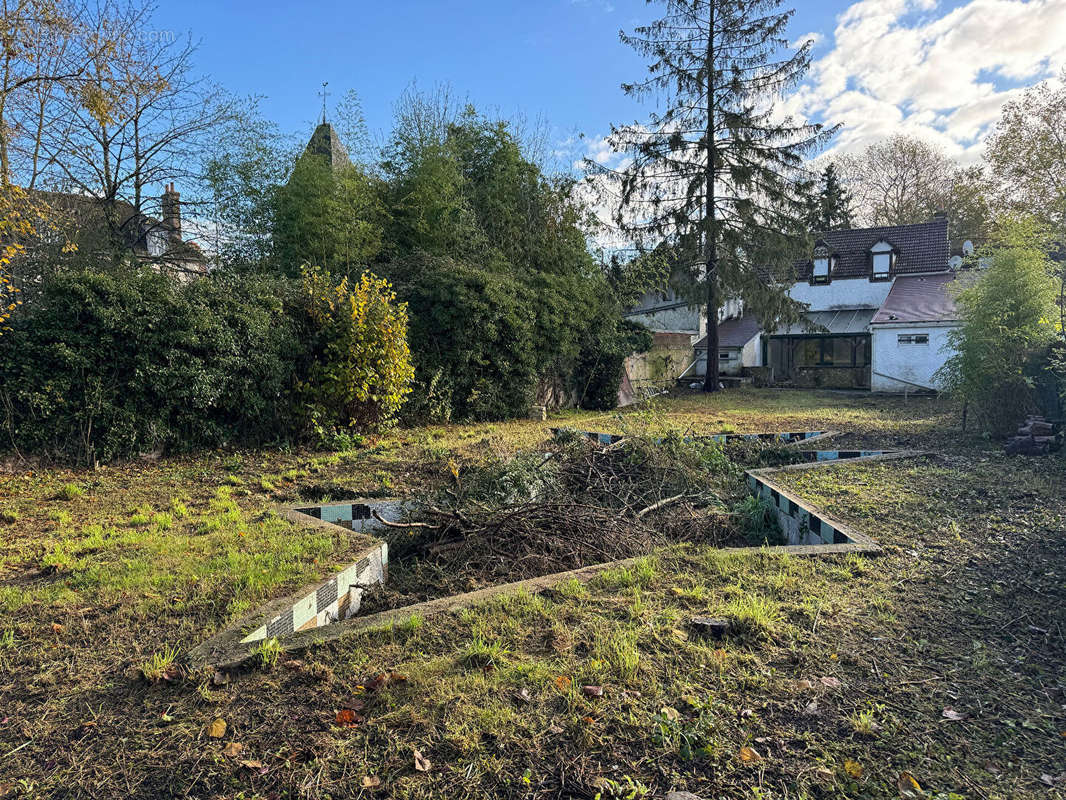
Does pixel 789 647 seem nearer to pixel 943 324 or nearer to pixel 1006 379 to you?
pixel 1006 379

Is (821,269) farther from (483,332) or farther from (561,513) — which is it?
(561,513)

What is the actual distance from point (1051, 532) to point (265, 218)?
35.8 feet

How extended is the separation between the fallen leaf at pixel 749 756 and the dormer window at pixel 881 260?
2237 centimetres

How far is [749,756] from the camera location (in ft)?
5.49

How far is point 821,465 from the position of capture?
220 inches

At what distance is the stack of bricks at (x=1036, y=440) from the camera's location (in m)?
5.78

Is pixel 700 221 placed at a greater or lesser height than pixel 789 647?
greater

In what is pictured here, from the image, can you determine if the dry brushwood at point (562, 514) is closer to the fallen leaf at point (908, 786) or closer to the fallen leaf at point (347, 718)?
the fallen leaf at point (347, 718)

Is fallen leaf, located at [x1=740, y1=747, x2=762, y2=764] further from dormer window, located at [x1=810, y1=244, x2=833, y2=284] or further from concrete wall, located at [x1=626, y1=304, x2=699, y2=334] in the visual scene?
dormer window, located at [x1=810, y1=244, x2=833, y2=284]

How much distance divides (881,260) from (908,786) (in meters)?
22.5

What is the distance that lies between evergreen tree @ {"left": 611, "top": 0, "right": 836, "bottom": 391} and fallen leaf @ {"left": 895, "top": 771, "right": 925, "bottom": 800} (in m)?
15.4

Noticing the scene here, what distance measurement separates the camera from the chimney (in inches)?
355

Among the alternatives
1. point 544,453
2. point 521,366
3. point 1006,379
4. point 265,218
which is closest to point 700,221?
point 521,366

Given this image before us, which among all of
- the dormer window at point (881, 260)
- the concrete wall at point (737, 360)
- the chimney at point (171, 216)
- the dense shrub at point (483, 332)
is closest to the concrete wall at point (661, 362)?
the concrete wall at point (737, 360)
